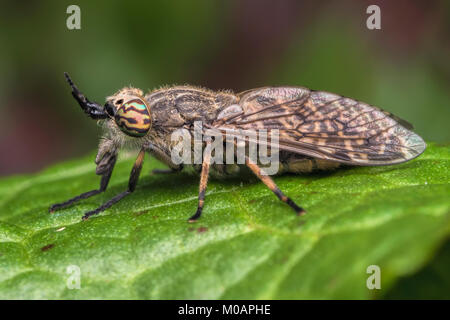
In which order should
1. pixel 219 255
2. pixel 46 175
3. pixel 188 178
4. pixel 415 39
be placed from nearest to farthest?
pixel 219 255
pixel 188 178
pixel 46 175
pixel 415 39

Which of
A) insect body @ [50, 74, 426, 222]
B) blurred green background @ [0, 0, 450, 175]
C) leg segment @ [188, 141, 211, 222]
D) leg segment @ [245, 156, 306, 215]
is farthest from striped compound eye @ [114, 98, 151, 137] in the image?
blurred green background @ [0, 0, 450, 175]

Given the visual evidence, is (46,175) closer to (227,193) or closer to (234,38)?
(227,193)

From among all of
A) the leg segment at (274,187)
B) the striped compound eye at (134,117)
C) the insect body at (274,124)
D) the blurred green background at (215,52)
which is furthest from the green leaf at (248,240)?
the blurred green background at (215,52)

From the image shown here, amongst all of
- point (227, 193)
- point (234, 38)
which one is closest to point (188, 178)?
point (227, 193)

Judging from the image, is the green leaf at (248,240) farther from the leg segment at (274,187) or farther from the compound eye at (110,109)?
the compound eye at (110,109)

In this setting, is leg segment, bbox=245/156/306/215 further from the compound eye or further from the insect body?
the compound eye

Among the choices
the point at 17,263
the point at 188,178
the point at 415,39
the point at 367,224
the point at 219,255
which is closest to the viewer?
the point at 367,224
